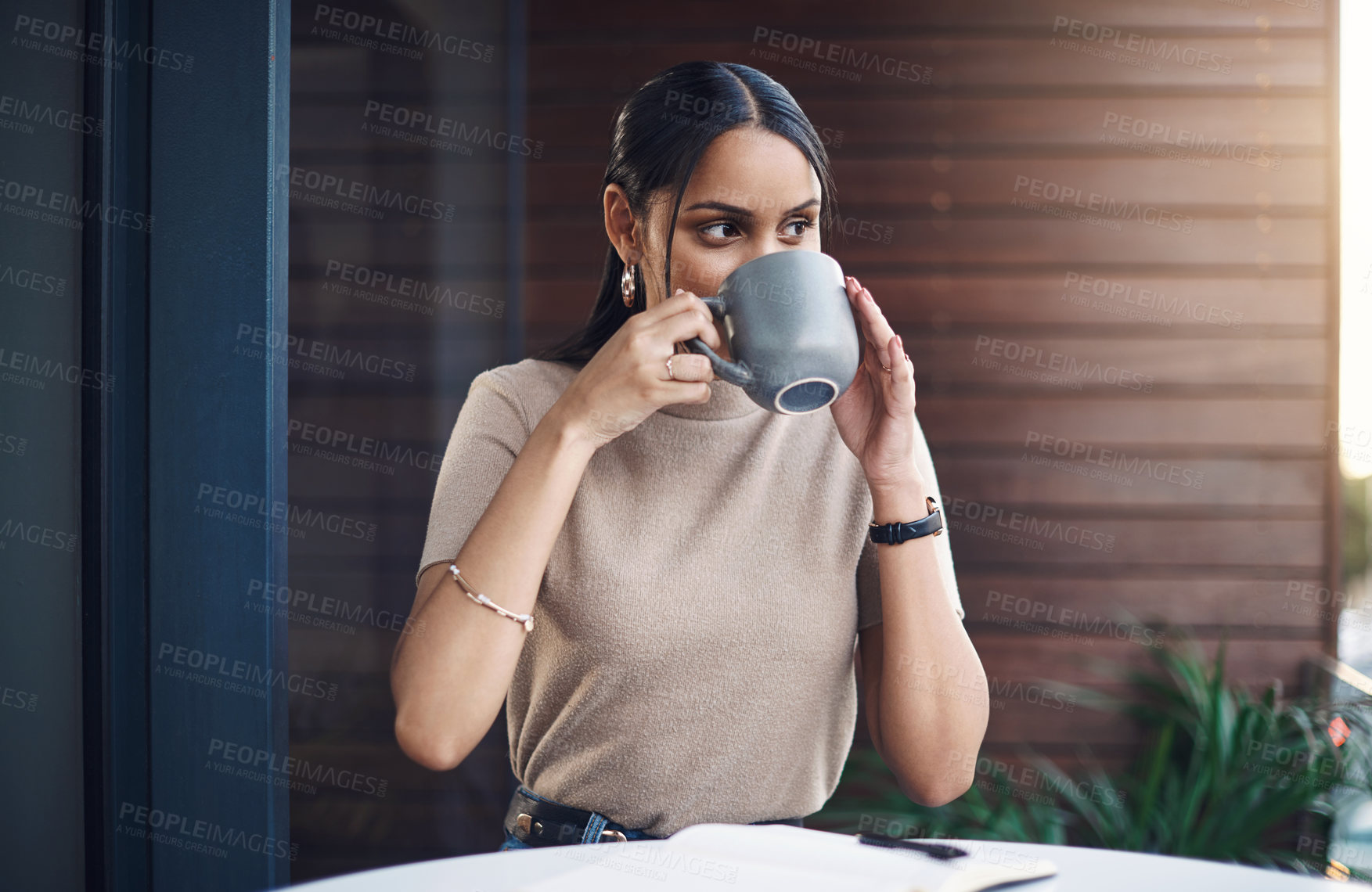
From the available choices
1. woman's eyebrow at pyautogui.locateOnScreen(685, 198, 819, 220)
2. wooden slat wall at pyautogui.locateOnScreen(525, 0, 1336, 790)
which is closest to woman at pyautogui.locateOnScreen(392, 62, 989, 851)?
woman's eyebrow at pyautogui.locateOnScreen(685, 198, 819, 220)

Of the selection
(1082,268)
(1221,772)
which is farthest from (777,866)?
(1082,268)

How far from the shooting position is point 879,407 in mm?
987

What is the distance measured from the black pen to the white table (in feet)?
0.07

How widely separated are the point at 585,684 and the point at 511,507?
268 mm

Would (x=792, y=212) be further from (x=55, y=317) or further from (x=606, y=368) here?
(x=55, y=317)

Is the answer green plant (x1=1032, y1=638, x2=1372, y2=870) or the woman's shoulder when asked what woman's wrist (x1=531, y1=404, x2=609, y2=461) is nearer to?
the woman's shoulder

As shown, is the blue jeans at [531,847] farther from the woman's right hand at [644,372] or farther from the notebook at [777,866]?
the woman's right hand at [644,372]

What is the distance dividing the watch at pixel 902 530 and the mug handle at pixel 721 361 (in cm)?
26

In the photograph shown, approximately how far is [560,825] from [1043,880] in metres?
0.58

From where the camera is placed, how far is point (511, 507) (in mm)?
893

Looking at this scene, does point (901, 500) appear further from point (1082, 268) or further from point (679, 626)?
point (1082, 268)

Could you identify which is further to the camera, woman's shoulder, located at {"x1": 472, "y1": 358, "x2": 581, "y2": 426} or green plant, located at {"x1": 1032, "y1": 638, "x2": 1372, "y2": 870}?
green plant, located at {"x1": 1032, "y1": 638, "x2": 1372, "y2": 870}

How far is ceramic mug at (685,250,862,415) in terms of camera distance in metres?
0.81

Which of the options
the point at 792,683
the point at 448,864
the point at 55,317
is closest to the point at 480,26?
the point at 55,317
